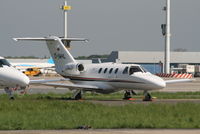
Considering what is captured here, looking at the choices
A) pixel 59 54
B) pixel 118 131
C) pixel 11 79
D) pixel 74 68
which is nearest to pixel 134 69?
pixel 74 68

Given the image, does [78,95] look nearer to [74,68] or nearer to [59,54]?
[74,68]

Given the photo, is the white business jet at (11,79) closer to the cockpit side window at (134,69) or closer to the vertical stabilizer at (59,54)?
the cockpit side window at (134,69)

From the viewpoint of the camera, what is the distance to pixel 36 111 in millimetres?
24203

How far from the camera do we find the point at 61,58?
1527 inches

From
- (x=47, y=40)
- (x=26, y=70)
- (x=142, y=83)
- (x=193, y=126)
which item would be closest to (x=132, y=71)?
(x=142, y=83)

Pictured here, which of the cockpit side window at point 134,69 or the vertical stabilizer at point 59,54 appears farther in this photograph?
the vertical stabilizer at point 59,54

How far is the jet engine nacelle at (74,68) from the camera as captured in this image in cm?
3772

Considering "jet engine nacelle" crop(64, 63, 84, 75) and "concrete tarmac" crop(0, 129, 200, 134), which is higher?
"jet engine nacelle" crop(64, 63, 84, 75)

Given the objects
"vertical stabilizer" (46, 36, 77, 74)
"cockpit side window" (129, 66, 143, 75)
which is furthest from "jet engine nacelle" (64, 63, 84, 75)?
"cockpit side window" (129, 66, 143, 75)

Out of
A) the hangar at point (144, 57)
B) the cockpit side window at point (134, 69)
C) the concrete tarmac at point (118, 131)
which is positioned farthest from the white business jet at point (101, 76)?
the hangar at point (144, 57)

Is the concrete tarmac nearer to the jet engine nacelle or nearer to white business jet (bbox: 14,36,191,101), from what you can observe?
white business jet (bbox: 14,36,191,101)

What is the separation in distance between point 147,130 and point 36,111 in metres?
6.85

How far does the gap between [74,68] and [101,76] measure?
187 cm

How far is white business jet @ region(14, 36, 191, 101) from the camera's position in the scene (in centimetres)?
3494
